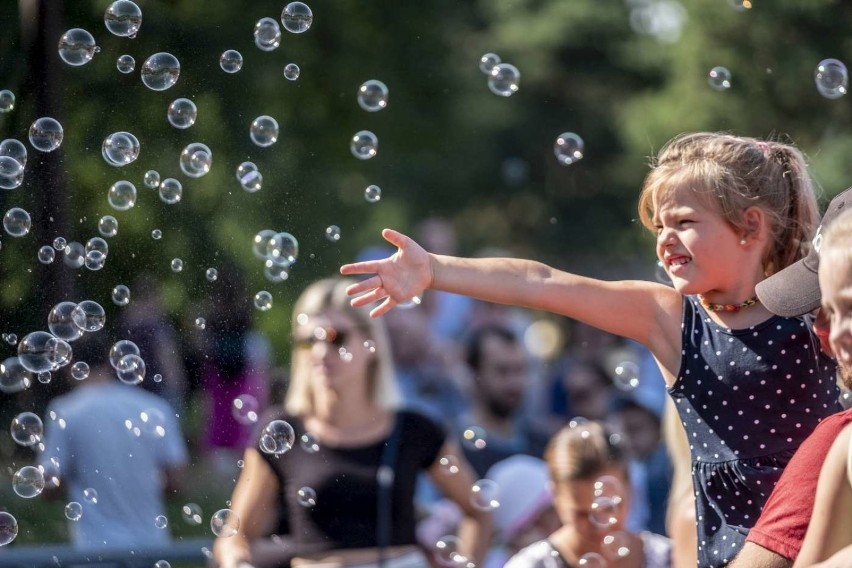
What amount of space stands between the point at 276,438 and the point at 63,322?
60 cm

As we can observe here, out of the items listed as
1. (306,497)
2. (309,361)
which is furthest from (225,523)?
(309,361)

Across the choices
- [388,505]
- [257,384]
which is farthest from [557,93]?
[388,505]

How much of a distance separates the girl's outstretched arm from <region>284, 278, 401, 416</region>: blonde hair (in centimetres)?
98

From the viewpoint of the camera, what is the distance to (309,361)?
135 inches

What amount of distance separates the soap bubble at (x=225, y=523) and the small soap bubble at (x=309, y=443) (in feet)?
0.81

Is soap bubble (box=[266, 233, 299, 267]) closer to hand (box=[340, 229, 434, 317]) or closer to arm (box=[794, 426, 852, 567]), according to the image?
hand (box=[340, 229, 434, 317])

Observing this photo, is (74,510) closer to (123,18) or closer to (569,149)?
(123,18)

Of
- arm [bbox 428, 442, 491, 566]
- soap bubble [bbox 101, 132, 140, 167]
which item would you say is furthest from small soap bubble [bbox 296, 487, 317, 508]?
soap bubble [bbox 101, 132, 140, 167]

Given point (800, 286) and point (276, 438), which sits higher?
point (800, 286)

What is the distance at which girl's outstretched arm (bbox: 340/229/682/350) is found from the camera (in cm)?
239

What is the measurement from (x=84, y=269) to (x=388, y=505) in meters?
1.06

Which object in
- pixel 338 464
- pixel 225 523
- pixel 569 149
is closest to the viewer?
pixel 225 523

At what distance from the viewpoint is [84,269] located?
358 centimetres

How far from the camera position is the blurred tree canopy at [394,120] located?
154 inches
